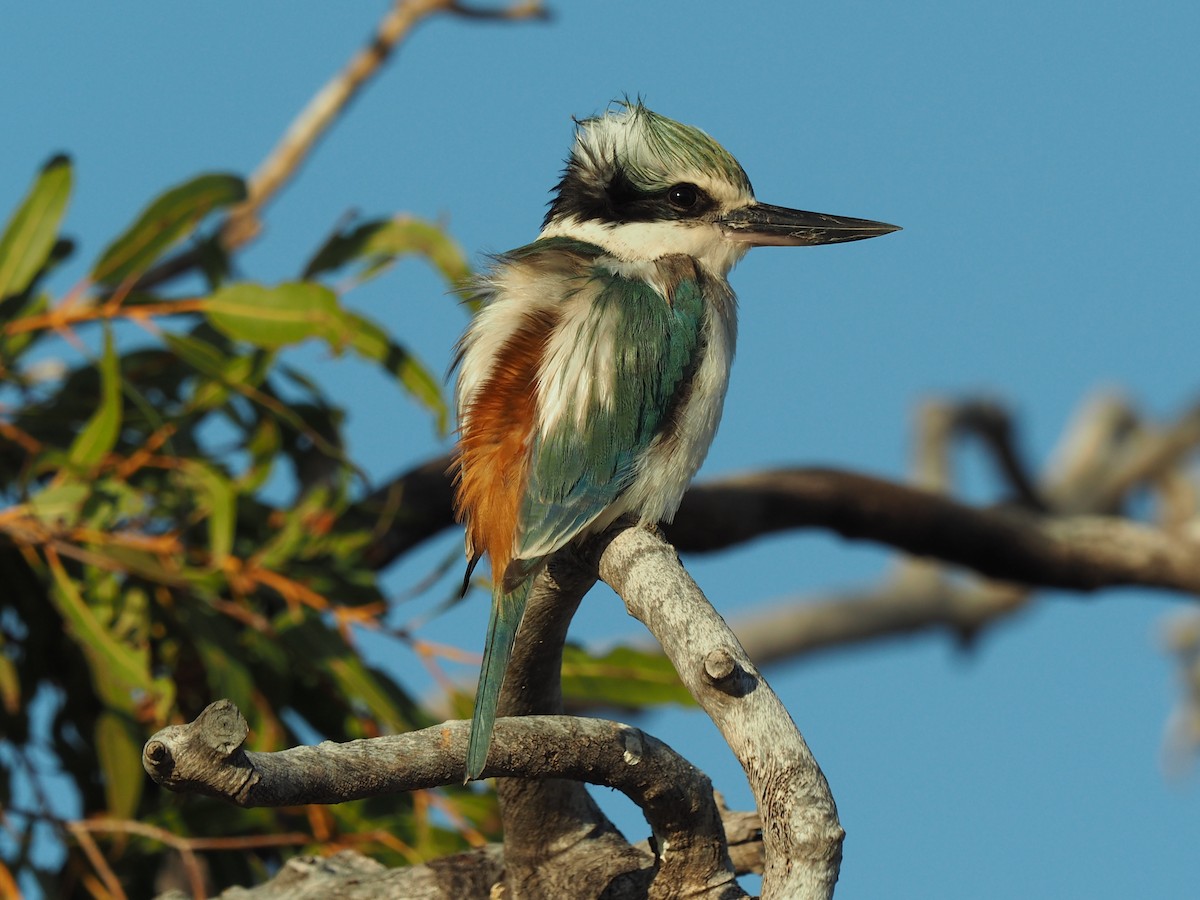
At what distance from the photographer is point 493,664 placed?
1838mm

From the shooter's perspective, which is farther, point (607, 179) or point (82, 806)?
point (82, 806)

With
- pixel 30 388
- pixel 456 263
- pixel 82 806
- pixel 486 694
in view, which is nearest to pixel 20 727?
pixel 82 806

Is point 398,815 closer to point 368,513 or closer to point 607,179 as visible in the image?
point 368,513

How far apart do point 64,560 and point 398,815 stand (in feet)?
2.47

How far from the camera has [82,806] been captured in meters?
3.14

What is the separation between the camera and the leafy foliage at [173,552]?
2865mm

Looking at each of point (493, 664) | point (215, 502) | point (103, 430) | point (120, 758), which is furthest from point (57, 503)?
point (493, 664)

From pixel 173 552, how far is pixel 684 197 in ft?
3.73

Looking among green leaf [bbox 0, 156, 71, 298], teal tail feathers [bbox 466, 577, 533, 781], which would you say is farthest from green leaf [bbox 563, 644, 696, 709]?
green leaf [bbox 0, 156, 71, 298]

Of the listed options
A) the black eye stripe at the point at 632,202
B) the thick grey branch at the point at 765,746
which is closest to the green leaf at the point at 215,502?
the black eye stripe at the point at 632,202

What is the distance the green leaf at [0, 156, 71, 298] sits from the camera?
306 centimetres

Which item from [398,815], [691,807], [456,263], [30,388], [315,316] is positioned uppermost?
[456,263]

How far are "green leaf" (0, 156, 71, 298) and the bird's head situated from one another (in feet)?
3.69

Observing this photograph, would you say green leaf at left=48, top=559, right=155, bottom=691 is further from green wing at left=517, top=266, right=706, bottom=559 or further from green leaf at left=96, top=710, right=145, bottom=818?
green wing at left=517, top=266, right=706, bottom=559
